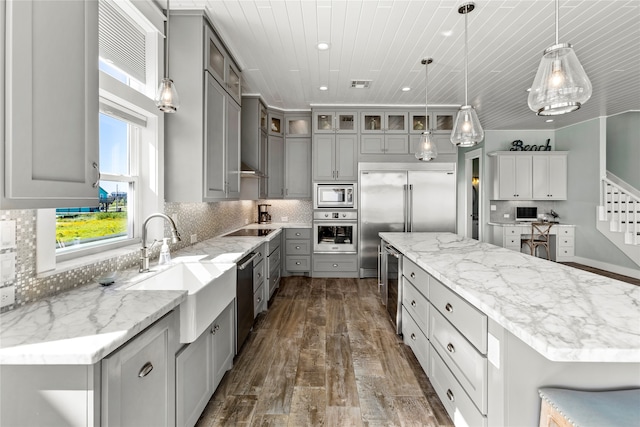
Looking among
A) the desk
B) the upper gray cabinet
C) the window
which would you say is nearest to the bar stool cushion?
the upper gray cabinet

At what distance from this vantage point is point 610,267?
5.57m

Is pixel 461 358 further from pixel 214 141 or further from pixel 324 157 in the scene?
pixel 324 157

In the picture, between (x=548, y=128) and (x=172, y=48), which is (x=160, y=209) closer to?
(x=172, y=48)

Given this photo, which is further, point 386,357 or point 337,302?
point 337,302

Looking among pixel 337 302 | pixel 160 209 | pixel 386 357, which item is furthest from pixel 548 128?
pixel 160 209

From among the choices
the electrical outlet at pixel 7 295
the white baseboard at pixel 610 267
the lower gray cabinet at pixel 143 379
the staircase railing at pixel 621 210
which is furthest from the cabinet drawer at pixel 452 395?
the staircase railing at pixel 621 210

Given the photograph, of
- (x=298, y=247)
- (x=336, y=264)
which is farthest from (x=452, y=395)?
(x=298, y=247)

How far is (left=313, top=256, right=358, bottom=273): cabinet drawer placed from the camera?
5145mm

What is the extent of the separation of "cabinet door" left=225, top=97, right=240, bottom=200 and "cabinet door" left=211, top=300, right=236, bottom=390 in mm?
1358

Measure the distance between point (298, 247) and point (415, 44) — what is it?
11.1 feet

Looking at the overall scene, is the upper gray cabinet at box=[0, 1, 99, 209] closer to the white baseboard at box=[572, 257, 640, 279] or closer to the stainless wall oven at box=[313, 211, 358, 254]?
the stainless wall oven at box=[313, 211, 358, 254]

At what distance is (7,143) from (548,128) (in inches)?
329

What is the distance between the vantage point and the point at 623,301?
4.14ft

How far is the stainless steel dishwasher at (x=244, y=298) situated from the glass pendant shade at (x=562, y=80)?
2220 millimetres
